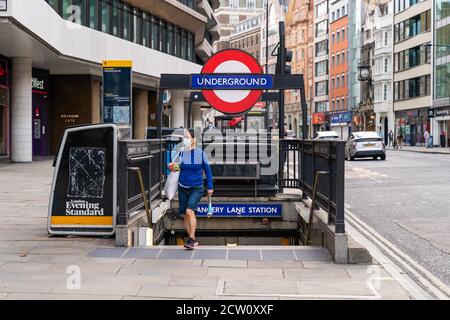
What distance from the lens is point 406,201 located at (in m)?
15.0

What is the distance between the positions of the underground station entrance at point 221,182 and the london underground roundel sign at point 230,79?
0.05 feet

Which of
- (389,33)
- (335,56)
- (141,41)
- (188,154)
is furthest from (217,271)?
(335,56)

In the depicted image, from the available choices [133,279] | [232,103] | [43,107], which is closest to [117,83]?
[232,103]

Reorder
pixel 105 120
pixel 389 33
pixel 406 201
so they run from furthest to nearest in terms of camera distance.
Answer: pixel 389 33 < pixel 105 120 < pixel 406 201

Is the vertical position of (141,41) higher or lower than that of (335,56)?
lower

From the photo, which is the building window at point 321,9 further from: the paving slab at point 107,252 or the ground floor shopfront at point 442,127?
the paving slab at point 107,252

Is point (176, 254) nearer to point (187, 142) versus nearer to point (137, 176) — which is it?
point (187, 142)

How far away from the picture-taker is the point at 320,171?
9.16m

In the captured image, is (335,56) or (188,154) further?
(335,56)

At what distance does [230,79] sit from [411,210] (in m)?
5.06

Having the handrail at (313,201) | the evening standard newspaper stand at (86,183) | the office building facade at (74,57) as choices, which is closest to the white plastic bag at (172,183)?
the evening standard newspaper stand at (86,183)

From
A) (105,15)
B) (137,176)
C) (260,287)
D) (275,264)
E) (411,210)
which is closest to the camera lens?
(260,287)

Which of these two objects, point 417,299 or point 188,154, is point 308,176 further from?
point 417,299

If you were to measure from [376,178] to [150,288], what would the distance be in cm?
1669
